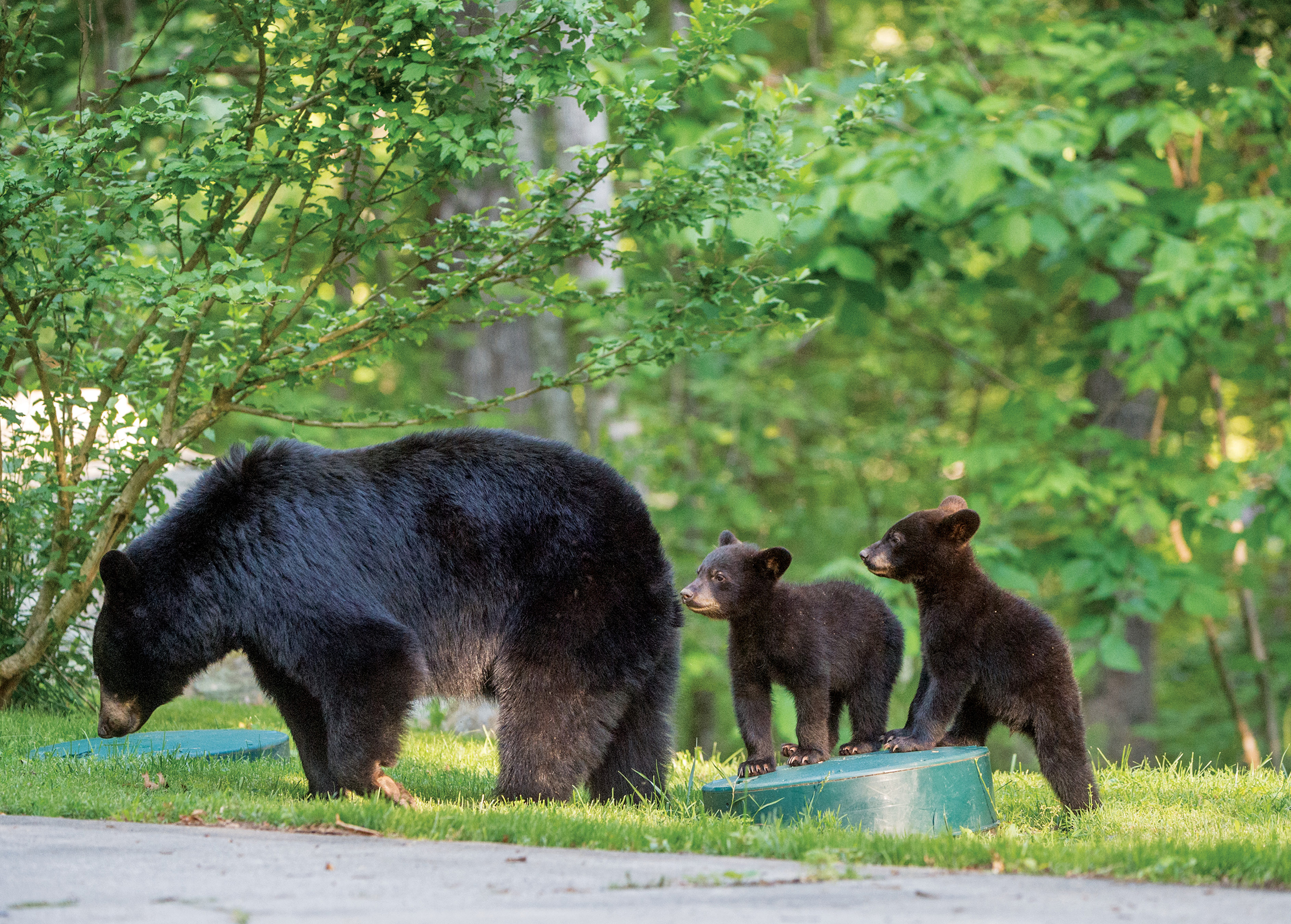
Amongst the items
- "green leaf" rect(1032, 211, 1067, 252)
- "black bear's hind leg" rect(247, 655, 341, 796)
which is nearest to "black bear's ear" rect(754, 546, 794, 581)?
"black bear's hind leg" rect(247, 655, 341, 796)

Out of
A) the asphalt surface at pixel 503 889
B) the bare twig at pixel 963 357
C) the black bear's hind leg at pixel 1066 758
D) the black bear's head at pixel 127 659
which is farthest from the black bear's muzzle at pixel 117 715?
the bare twig at pixel 963 357

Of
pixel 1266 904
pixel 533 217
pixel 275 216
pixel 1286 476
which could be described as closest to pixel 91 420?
pixel 275 216

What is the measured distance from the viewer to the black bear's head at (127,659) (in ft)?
17.8

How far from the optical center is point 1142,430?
1311cm

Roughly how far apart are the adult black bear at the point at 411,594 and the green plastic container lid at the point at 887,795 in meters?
0.84

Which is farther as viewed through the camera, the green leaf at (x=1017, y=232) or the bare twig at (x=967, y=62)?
the bare twig at (x=967, y=62)

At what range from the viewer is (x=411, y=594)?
5.35m

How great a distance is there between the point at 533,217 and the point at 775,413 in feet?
29.2

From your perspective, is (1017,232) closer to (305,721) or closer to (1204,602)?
(1204,602)

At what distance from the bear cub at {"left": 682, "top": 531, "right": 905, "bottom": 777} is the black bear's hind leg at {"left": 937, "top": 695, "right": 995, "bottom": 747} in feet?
1.06

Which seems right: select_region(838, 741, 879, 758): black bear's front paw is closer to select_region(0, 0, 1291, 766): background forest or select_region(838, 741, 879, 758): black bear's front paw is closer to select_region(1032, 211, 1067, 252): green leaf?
select_region(0, 0, 1291, 766): background forest

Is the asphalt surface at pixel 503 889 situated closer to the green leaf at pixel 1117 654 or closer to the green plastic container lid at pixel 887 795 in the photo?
the green plastic container lid at pixel 887 795

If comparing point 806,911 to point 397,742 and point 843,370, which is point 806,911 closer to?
point 397,742

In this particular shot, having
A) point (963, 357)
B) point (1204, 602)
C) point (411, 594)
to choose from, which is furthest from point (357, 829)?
point (963, 357)
